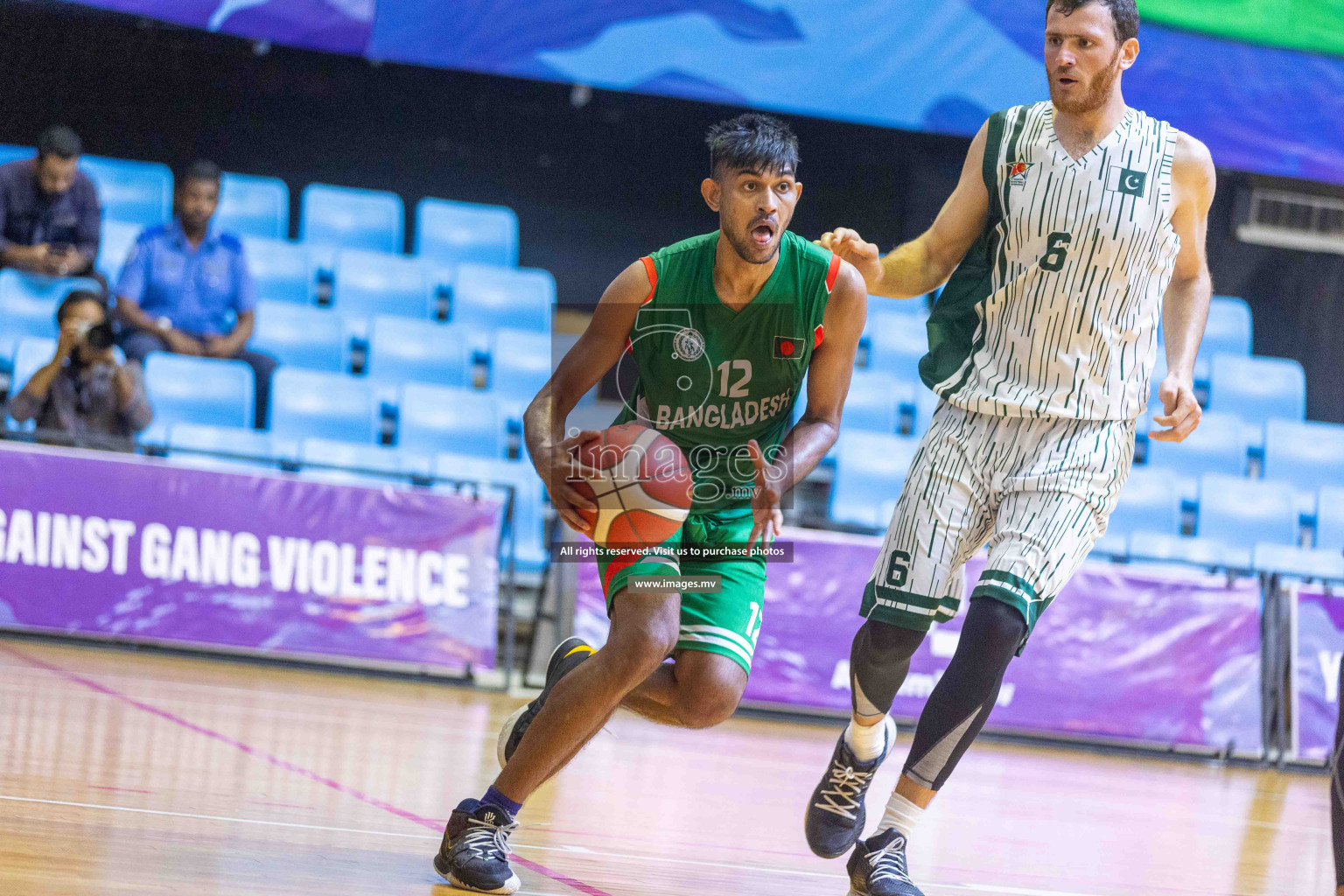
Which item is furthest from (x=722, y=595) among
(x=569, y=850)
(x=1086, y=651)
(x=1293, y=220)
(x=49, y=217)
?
(x=1293, y=220)

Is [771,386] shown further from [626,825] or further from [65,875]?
[65,875]

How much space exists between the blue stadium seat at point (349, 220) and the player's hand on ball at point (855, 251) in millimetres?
7184

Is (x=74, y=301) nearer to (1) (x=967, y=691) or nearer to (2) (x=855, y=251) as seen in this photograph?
(2) (x=855, y=251)

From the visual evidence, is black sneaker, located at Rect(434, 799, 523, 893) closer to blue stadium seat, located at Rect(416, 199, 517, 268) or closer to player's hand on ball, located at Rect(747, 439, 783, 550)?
player's hand on ball, located at Rect(747, 439, 783, 550)

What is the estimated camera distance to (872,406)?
32.6 ft

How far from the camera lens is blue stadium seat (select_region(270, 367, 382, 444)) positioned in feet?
28.1

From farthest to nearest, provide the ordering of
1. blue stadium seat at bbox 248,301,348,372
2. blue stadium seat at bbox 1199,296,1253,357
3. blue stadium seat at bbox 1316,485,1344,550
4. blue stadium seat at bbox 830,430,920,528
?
blue stadium seat at bbox 1199,296,1253,357
blue stadium seat at bbox 1316,485,1344,550
blue stadium seat at bbox 248,301,348,372
blue stadium seat at bbox 830,430,920,528

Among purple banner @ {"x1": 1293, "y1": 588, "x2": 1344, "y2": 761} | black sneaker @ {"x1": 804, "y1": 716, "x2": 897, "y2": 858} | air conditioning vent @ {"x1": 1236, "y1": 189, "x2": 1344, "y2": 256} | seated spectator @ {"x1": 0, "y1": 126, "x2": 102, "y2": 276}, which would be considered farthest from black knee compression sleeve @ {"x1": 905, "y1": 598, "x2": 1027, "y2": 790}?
air conditioning vent @ {"x1": 1236, "y1": 189, "x2": 1344, "y2": 256}

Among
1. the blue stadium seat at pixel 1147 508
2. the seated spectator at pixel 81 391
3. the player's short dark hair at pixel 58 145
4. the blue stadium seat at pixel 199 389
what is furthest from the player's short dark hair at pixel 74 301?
the blue stadium seat at pixel 1147 508

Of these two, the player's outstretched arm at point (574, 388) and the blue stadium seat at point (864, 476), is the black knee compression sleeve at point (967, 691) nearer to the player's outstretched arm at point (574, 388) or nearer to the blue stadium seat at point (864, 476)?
the player's outstretched arm at point (574, 388)

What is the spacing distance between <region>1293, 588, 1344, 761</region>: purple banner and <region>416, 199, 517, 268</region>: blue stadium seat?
19.0 feet

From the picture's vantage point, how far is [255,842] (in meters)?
3.42

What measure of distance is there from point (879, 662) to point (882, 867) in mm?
489

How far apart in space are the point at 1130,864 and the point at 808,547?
3.43m
